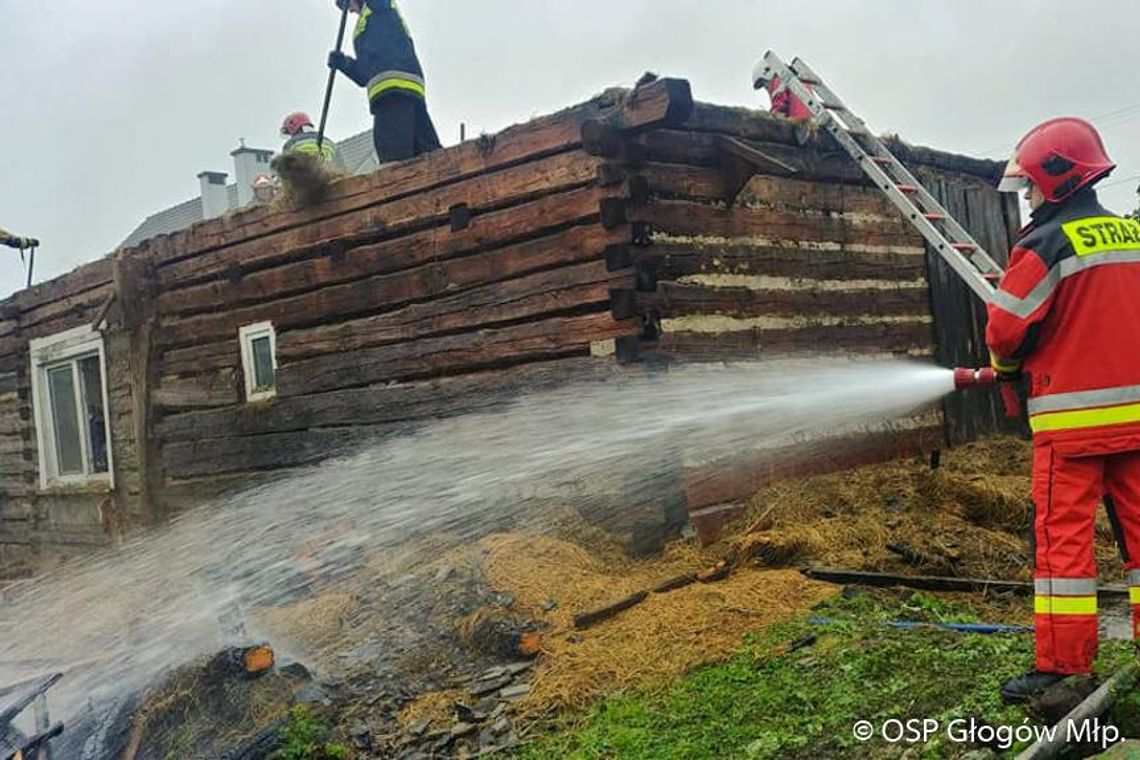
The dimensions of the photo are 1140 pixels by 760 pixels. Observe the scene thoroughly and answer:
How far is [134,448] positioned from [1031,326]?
32.1 feet

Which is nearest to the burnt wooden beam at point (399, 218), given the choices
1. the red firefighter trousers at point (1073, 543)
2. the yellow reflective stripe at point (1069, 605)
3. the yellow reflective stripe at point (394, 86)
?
the yellow reflective stripe at point (394, 86)

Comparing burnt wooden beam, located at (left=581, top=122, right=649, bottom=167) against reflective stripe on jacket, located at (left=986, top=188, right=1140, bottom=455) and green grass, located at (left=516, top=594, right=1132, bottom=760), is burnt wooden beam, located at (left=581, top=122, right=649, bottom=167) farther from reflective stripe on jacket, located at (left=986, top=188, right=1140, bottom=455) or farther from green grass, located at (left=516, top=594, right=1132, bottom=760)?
green grass, located at (left=516, top=594, right=1132, bottom=760)

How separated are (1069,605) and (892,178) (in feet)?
18.3

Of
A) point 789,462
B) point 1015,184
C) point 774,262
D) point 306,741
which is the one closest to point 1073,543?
point 1015,184

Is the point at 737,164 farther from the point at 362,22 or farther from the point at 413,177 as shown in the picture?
the point at 362,22

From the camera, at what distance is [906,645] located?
449cm

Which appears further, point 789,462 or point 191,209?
point 191,209

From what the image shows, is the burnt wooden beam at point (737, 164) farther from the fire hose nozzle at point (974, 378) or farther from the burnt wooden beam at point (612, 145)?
the fire hose nozzle at point (974, 378)

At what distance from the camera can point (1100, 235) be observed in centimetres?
367

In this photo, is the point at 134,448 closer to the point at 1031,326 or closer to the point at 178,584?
the point at 178,584

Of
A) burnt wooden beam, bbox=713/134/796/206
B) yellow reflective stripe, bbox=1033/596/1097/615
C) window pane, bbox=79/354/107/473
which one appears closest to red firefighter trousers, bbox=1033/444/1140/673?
yellow reflective stripe, bbox=1033/596/1097/615

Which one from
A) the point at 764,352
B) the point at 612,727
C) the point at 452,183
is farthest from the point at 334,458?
the point at 612,727

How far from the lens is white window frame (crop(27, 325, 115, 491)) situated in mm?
Result: 11117

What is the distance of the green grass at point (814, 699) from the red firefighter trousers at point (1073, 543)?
0.31m
